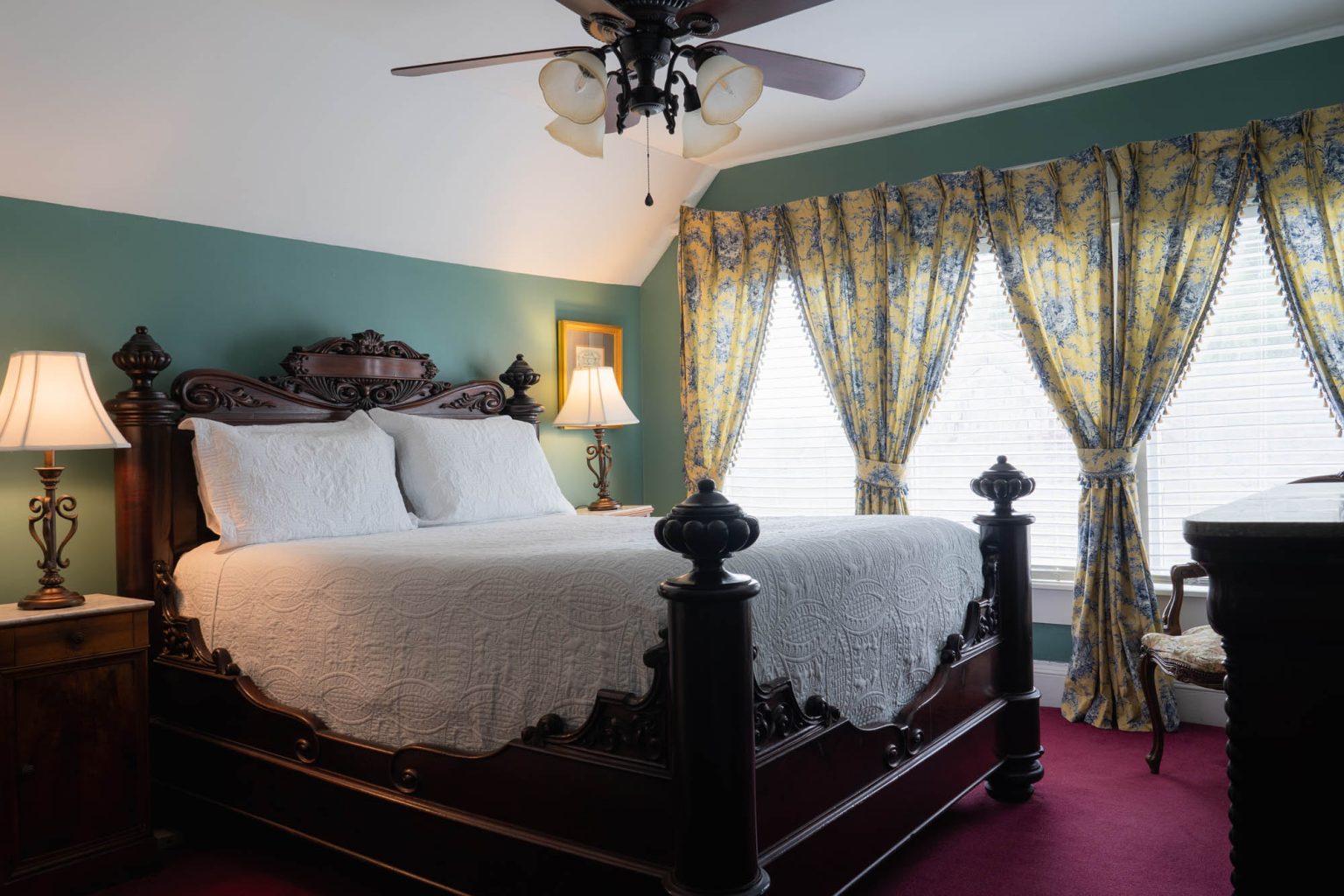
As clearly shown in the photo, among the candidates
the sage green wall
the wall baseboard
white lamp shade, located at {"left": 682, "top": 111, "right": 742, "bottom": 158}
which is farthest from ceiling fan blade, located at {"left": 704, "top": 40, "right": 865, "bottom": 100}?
the wall baseboard

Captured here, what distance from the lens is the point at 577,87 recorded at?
2.37m

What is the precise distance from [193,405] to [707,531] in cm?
235

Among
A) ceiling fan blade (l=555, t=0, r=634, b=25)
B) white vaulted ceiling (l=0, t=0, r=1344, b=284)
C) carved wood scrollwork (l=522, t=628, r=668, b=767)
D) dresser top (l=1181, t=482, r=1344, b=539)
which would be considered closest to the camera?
dresser top (l=1181, t=482, r=1344, b=539)

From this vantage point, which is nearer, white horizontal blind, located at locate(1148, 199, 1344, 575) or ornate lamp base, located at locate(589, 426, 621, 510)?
white horizontal blind, located at locate(1148, 199, 1344, 575)

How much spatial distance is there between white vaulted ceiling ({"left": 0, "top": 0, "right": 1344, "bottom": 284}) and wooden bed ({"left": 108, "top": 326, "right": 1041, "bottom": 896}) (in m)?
0.64

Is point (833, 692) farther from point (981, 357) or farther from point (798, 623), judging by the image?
point (981, 357)

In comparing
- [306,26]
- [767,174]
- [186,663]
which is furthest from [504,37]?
[186,663]

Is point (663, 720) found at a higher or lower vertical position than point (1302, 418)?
lower

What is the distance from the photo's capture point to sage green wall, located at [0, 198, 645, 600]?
119 inches

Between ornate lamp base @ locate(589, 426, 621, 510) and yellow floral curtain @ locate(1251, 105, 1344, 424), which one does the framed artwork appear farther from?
yellow floral curtain @ locate(1251, 105, 1344, 424)

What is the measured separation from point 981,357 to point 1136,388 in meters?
0.72

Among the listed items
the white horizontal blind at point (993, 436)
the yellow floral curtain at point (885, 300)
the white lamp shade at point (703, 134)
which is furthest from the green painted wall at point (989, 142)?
the white lamp shade at point (703, 134)

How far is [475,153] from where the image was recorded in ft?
13.7

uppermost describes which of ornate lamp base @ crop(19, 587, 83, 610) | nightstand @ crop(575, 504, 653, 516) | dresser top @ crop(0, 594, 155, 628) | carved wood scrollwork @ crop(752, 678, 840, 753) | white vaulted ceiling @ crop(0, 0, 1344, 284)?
white vaulted ceiling @ crop(0, 0, 1344, 284)
